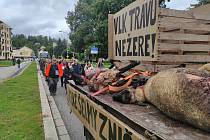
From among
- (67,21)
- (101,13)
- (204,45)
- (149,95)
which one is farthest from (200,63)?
(67,21)

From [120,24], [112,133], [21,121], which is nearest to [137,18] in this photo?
[120,24]

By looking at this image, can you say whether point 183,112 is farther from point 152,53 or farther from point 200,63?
point 200,63

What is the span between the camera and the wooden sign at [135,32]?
4363 millimetres

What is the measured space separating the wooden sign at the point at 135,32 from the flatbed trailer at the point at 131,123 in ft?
2.69

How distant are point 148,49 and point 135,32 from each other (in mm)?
Result: 520

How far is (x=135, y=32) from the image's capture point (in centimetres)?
488

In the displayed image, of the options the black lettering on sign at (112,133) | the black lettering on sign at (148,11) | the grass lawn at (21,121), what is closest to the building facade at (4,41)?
the grass lawn at (21,121)

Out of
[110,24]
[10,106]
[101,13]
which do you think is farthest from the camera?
[101,13]

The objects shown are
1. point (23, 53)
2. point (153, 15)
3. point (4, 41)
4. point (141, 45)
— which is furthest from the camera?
point (23, 53)

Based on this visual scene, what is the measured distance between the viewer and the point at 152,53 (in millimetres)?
4332

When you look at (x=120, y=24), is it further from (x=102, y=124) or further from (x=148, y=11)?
(x=102, y=124)

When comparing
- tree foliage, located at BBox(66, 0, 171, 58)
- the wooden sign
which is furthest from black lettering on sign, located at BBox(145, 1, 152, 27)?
tree foliage, located at BBox(66, 0, 171, 58)

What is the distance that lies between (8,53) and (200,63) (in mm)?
156723

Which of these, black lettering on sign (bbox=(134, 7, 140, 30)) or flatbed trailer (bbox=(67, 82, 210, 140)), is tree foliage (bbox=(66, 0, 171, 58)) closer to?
black lettering on sign (bbox=(134, 7, 140, 30))
